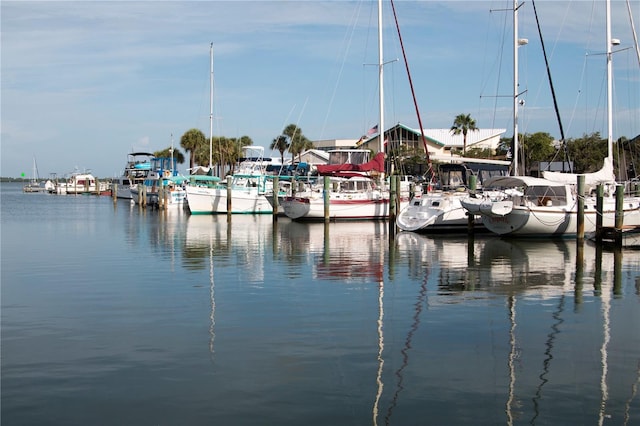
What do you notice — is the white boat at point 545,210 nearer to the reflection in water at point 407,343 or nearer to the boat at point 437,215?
the boat at point 437,215

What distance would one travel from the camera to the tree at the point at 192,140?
101500 mm

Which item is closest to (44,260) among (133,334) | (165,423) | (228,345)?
(133,334)

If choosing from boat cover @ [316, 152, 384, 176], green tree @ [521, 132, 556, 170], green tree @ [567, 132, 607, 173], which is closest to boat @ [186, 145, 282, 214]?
boat cover @ [316, 152, 384, 176]

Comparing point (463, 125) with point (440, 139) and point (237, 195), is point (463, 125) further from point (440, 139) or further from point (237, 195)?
point (237, 195)

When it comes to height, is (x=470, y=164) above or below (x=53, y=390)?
above

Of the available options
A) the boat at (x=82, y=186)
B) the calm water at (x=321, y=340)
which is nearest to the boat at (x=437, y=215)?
the calm water at (x=321, y=340)

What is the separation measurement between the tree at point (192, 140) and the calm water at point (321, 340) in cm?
7510

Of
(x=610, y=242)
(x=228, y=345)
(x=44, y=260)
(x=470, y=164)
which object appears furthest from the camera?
(x=470, y=164)

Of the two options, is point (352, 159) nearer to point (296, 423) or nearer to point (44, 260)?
point (44, 260)

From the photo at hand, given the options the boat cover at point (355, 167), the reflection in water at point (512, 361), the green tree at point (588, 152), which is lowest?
the reflection in water at point (512, 361)

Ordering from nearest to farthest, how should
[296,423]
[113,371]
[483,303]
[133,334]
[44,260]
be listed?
[296,423] < [113,371] < [133,334] < [483,303] < [44,260]

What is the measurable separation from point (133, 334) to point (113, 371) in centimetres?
263

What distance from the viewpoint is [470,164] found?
173ft

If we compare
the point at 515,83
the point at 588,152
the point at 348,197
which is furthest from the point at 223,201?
the point at 588,152
